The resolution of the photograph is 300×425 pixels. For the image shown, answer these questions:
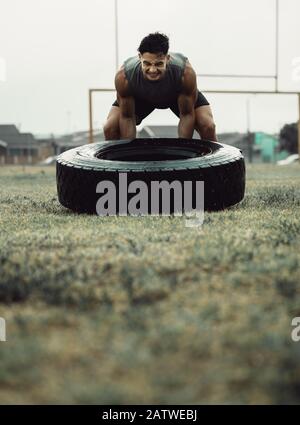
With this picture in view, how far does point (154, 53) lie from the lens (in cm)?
436

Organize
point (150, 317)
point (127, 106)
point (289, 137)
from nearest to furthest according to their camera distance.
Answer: point (150, 317)
point (127, 106)
point (289, 137)

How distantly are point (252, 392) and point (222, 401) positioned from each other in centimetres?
7

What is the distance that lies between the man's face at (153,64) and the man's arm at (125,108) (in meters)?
0.32

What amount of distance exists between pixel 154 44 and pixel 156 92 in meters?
0.46

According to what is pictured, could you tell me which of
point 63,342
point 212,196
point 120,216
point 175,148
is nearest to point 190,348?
point 63,342

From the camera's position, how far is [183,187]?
12.4 feet

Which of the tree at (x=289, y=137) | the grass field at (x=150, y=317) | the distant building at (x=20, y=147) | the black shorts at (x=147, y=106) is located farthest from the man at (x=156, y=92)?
the distant building at (x=20, y=147)

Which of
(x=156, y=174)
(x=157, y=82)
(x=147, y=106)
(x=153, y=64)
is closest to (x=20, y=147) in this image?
(x=147, y=106)

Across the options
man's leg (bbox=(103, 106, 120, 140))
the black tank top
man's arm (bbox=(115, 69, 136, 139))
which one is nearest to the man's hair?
the black tank top

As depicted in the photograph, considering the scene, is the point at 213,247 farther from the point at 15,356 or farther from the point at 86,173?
the point at 86,173

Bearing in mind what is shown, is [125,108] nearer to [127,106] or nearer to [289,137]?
[127,106]

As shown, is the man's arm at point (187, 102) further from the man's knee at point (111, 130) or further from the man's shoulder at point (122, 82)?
the man's knee at point (111, 130)

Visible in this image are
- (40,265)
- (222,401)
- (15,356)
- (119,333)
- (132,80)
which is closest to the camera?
(222,401)

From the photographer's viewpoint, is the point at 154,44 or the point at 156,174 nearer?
the point at 156,174
